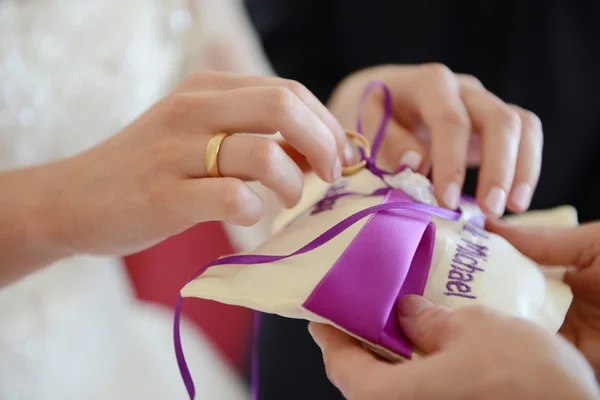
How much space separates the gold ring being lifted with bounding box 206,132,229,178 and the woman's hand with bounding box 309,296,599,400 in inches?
6.5

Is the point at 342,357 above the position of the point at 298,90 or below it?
below

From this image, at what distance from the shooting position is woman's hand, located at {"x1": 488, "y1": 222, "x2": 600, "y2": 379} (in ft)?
1.30

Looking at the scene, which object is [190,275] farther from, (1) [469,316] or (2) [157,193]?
(1) [469,316]

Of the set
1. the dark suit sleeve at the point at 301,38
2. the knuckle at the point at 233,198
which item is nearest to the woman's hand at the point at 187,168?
the knuckle at the point at 233,198

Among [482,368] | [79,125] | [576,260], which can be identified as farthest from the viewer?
[79,125]

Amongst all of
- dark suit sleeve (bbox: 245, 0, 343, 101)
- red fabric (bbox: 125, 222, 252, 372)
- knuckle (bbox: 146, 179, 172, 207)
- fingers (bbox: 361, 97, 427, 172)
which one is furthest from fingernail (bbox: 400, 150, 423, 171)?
red fabric (bbox: 125, 222, 252, 372)

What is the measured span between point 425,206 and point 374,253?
0.23ft

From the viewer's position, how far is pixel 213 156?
→ 1.11 ft

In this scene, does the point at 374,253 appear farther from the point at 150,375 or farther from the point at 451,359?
the point at 150,375

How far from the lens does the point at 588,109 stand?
0.62 metres

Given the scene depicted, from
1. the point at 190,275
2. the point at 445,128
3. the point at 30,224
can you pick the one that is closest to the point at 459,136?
the point at 445,128

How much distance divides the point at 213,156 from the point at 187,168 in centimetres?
2

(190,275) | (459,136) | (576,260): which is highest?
(459,136)

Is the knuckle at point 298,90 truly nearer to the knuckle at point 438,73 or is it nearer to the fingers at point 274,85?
the fingers at point 274,85
